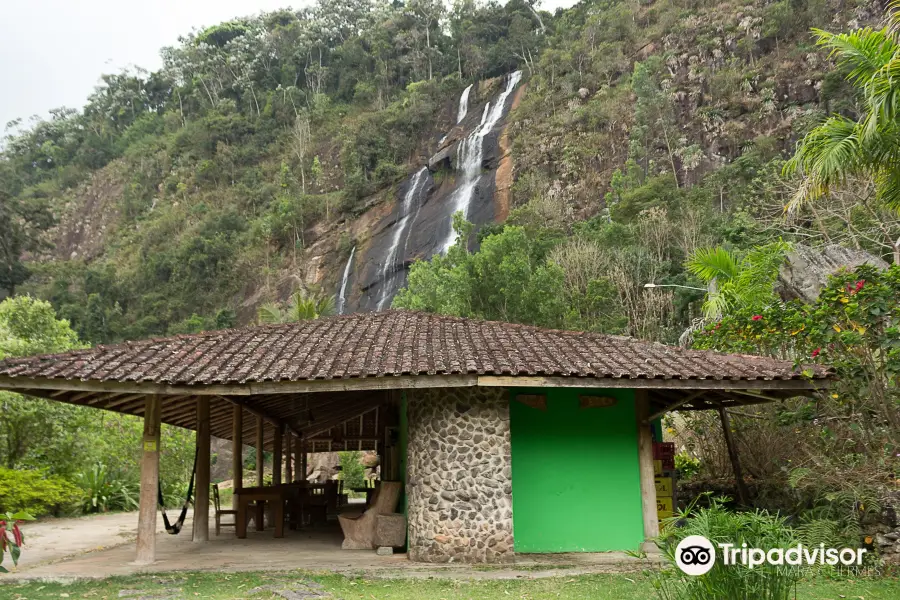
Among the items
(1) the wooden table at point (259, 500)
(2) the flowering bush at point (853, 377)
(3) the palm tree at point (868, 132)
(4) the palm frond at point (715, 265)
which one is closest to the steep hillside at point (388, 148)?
(4) the palm frond at point (715, 265)

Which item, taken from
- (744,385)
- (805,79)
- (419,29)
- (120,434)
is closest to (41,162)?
(419,29)

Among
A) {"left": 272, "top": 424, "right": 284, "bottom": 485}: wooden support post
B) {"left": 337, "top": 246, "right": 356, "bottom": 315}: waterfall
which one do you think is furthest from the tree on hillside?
{"left": 337, "top": 246, "right": 356, "bottom": 315}: waterfall

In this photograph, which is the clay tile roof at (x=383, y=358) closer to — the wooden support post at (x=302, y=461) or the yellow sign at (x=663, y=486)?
the yellow sign at (x=663, y=486)

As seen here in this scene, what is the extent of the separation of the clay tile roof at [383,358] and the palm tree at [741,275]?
307cm

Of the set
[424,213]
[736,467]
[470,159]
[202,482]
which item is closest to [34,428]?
[202,482]

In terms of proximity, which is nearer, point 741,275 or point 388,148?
point 741,275

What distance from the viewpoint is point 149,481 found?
29.6 ft

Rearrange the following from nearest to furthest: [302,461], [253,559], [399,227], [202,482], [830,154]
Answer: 1. [830,154]
2. [253,559]
3. [202,482]
4. [302,461]
5. [399,227]

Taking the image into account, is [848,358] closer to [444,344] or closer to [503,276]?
[444,344]

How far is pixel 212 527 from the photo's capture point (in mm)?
14609

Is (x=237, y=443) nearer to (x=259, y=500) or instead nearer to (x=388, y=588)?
(x=259, y=500)

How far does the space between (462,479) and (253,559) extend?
117 inches

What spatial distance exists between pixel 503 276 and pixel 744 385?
1384cm

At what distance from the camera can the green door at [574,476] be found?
31.3 feet
